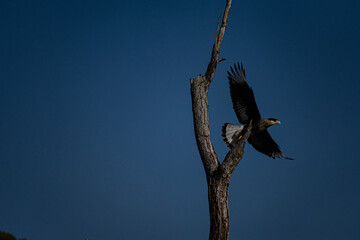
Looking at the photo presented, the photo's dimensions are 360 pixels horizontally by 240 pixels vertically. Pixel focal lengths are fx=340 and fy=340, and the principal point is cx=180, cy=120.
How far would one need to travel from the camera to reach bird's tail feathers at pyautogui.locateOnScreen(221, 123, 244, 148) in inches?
244

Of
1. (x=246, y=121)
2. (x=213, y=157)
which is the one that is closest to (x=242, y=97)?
(x=246, y=121)

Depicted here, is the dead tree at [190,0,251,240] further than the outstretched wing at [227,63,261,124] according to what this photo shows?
No

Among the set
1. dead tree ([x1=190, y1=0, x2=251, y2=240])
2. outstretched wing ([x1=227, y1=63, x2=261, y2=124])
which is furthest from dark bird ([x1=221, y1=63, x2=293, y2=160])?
dead tree ([x1=190, y1=0, x2=251, y2=240])

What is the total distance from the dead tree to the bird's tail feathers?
1.61 metres

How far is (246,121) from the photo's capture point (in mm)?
6352

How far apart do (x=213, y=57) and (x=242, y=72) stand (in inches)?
53.6

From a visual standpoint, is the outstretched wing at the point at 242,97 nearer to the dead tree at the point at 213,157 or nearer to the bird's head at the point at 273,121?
the bird's head at the point at 273,121

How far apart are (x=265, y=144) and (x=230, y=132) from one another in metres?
0.82

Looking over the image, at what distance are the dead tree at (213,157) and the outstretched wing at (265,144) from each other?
6.82 ft

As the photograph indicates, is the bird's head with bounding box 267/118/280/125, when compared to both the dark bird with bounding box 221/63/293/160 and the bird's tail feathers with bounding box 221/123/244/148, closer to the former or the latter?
the dark bird with bounding box 221/63/293/160

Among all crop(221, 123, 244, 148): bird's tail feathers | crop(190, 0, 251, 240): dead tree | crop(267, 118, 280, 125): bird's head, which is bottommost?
crop(190, 0, 251, 240): dead tree

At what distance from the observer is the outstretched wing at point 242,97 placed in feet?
19.9

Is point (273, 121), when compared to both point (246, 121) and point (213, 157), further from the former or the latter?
point (213, 157)

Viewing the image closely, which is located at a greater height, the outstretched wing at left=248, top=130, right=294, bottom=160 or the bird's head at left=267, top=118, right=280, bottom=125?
the bird's head at left=267, top=118, right=280, bottom=125
